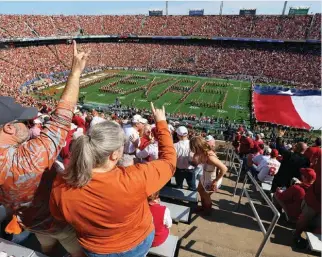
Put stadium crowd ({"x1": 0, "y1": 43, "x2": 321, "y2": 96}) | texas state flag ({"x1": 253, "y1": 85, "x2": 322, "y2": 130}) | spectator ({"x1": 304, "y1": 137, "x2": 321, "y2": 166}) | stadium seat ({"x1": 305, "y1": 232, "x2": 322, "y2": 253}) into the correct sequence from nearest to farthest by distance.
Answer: stadium seat ({"x1": 305, "y1": 232, "x2": 322, "y2": 253}) < spectator ({"x1": 304, "y1": 137, "x2": 321, "y2": 166}) < texas state flag ({"x1": 253, "y1": 85, "x2": 322, "y2": 130}) < stadium crowd ({"x1": 0, "y1": 43, "x2": 321, "y2": 96})

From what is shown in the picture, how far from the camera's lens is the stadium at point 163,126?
6.14 ft

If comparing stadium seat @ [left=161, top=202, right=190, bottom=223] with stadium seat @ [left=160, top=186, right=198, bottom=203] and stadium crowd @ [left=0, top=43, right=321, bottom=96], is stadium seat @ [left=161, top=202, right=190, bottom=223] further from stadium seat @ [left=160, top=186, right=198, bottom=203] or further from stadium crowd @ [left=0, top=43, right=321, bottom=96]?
stadium crowd @ [left=0, top=43, right=321, bottom=96]

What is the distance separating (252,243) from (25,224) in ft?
10.2

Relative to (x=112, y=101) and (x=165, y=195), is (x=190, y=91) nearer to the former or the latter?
(x=112, y=101)

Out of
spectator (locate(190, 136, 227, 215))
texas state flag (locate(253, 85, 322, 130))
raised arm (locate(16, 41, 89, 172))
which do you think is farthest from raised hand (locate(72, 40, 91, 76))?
texas state flag (locate(253, 85, 322, 130))

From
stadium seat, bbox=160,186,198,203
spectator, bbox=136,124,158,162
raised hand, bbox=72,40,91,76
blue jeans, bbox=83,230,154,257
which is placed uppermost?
raised hand, bbox=72,40,91,76

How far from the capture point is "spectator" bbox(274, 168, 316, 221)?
434 cm

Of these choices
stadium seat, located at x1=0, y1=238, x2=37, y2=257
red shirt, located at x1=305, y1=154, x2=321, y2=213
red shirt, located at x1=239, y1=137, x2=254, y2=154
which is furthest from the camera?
red shirt, located at x1=239, y1=137, x2=254, y2=154

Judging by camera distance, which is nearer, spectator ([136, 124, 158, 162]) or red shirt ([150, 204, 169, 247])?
red shirt ([150, 204, 169, 247])

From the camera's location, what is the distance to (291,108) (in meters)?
23.7

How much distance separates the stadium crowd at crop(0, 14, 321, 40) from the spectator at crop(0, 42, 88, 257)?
43.1m

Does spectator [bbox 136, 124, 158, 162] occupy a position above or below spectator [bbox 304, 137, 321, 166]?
above

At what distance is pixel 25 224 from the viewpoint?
2324mm

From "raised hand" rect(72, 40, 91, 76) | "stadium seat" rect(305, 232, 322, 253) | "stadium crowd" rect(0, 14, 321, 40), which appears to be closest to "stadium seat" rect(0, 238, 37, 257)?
"raised hand" rect(72, 40, 91, 76)
